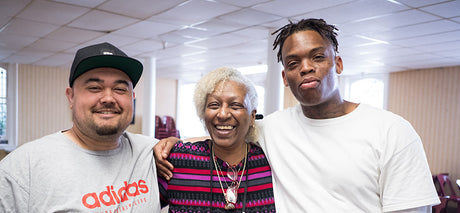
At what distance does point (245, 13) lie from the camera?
13.6ft

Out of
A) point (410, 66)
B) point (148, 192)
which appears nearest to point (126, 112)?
point (148, 192)

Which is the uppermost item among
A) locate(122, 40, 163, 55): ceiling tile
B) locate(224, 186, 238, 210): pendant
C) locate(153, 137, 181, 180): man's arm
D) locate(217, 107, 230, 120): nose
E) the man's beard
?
locate(122, 40, 163, 55): ceiling tile

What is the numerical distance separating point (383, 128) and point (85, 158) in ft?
4.13

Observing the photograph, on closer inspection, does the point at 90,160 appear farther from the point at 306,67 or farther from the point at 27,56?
the point at 27,56

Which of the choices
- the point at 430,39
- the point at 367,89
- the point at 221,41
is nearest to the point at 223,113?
the point at 221,41

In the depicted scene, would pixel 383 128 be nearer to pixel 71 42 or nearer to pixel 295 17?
pixel 295 17

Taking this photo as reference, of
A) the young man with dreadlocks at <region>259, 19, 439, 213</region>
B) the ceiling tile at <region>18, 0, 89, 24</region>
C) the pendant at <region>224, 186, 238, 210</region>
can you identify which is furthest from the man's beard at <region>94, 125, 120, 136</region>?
the ceiling tile at <region>18, 0, 89, 24</region>

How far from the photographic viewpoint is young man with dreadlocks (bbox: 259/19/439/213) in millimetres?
1325

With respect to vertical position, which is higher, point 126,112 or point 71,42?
point 71,42

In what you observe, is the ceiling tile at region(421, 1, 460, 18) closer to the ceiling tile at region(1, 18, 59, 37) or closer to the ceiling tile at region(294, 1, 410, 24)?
the ceiling tile at region(294, 1, 410, 24)

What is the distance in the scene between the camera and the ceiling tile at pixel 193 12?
151 inches

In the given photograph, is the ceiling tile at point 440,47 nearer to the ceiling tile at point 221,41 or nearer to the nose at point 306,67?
the ceiling tile at point 221,41

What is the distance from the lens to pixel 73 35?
5.60m

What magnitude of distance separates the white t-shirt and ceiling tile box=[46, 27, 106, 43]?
4.71 m
